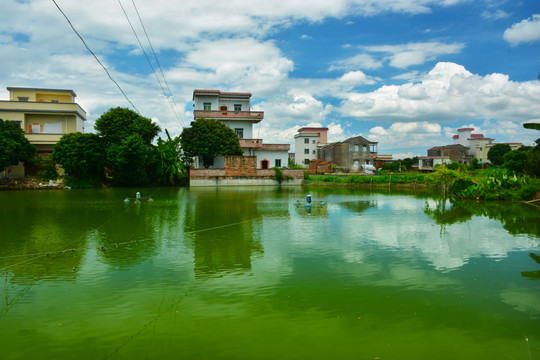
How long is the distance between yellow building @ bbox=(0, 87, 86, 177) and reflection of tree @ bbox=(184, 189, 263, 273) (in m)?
25.0

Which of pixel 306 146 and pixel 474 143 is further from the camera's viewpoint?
pixel 474 143

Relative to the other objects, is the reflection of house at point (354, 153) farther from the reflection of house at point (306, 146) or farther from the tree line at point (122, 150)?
the tree line at point (122, 150)

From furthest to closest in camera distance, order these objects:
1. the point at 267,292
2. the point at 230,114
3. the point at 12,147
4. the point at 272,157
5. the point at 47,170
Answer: the point at 272,157
the point at 230,114
the point at 47,170
the point at 12,147
the point at 267,292

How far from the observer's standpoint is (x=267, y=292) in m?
6.46

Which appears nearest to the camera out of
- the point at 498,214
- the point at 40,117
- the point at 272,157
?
the point at 498,214

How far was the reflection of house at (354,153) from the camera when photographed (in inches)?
2199

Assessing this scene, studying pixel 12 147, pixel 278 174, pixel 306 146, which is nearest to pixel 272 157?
pixel 278 174

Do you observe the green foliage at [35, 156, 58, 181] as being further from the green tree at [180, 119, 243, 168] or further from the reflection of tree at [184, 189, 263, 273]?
the reflection of tree at [184, 189, 263, 273]

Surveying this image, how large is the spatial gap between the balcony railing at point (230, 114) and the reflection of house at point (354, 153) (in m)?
19.3

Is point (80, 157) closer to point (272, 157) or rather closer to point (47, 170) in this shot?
point (47, 170)

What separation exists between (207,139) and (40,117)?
1697 centimetres

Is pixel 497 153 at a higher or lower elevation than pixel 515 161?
higher

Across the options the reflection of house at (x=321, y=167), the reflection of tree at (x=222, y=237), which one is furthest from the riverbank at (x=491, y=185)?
the reflection of house at (x=321, y=167)

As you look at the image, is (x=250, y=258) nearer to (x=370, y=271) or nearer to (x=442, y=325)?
(x=370, y=271)
